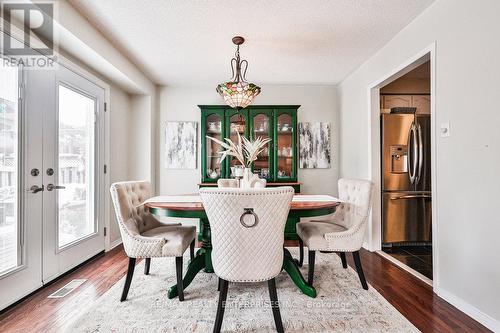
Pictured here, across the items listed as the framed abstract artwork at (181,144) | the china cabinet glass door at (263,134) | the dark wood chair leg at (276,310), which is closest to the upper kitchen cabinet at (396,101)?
the china cabinet glass door at (263,134)

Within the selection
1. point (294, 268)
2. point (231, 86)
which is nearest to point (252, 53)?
point (231, 86)

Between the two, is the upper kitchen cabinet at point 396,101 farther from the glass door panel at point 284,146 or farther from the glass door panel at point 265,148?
the glass door panel at point 265,148

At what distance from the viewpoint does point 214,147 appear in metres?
3.83

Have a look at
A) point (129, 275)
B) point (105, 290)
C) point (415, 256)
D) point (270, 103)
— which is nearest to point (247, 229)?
point (129, 275)

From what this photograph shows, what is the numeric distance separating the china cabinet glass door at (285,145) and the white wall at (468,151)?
6.22ft

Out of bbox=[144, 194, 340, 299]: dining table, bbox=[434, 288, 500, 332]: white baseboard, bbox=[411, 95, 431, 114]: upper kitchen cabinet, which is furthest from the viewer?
bbox=[411, 95, 431, 114]: upper kitchen cabinet

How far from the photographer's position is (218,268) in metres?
1.44

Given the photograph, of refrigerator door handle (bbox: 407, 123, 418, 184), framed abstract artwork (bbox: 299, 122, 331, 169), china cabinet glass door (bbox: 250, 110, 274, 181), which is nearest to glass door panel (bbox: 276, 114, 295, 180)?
china cabinet glass door (bbox: 250, 110, 274, 181)

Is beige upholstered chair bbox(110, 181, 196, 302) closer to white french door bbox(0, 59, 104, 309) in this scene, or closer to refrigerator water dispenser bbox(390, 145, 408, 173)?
white french door bbox(0, 59, 104, 309)

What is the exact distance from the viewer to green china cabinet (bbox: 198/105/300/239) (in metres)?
3.71

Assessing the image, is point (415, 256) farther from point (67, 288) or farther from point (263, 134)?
point (67, 288)

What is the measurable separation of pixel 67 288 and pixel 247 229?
181 cm

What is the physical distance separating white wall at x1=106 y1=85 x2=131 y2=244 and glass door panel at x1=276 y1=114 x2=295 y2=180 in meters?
2.31

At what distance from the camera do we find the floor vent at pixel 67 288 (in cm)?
192
